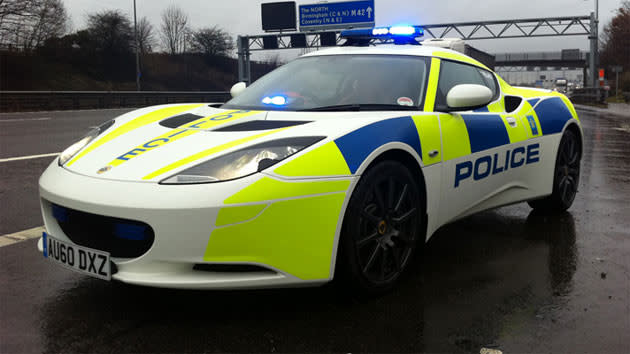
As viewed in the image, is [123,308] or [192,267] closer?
[192,267]

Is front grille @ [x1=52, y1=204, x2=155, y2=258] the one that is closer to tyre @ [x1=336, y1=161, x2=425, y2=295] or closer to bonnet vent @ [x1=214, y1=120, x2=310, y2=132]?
bonnet vent @ [x1=214, y1=120, x2=310, y2=132]

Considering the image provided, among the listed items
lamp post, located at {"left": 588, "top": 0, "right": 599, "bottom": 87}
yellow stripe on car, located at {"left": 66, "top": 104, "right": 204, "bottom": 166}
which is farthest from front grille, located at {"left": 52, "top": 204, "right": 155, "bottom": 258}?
lamp post, located at {"left": 588, "top": 0, "right": 599, "bottom": 87}

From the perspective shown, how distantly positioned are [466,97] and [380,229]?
104cm

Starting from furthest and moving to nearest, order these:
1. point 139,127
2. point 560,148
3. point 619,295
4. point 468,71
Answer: point 560,148 < point 468,71 < point 139,127 < point 619,295

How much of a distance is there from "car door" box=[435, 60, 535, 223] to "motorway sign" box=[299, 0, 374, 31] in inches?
1350

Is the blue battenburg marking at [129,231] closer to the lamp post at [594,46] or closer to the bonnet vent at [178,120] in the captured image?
the bonnet vent at [178,120]

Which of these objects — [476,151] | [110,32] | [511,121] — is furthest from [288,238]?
[110,32]

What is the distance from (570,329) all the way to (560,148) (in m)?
2.50

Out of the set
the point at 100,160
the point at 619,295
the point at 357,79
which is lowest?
the point at 619,295

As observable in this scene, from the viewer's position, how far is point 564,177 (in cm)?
495

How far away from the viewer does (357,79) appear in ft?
12.5

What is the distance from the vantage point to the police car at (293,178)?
8.16 feet

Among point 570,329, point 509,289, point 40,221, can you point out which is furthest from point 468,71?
point 40,221

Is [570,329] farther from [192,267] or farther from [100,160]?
[100,160]
